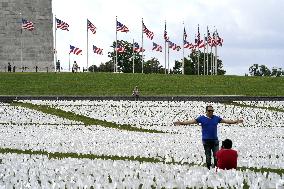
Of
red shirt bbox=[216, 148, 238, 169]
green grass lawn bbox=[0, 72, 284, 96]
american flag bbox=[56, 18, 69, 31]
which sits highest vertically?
american flag bbox=[56, 18, 69, 31]

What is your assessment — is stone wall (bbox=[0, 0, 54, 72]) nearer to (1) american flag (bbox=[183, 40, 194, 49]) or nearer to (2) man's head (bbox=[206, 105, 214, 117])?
(1) american flag (bbox=[183, 40, 194, 49])

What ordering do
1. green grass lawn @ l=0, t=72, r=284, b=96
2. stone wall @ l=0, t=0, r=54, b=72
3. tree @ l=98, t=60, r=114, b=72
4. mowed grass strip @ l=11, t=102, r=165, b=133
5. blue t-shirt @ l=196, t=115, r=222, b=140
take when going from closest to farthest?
blue t-shirt @ l=196, t=115, r=222, b=140 < mowed grass strip @ l=11, t=102, r=165, b=133 < green grass lawn @ l=0, t=72, r=284, b=96 < stone wall @ l=0, t=0, r=54, b=72 < tree @ l=98, t=60, r=114, b=72

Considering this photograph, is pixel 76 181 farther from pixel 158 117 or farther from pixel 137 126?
pixel 158 117

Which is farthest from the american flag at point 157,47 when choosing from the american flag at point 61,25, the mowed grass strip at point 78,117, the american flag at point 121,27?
the mowed grass strip at point 78,117

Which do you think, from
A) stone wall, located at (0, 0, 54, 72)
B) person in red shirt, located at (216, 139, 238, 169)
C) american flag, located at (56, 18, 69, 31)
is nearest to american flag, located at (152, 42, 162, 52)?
stone wall, located at (0, 0, 54, 72)

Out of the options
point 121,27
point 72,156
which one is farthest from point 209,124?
point 121,27

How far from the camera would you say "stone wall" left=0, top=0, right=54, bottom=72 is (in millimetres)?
104875

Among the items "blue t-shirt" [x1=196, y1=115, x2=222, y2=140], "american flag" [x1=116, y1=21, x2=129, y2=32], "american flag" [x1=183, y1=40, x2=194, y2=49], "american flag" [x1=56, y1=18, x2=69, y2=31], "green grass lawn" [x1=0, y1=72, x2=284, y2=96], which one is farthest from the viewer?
"american flag" [x1=183, y1=40, x2=194, y2=49]

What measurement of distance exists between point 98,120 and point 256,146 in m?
20.9

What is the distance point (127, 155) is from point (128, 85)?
5962 centimetres

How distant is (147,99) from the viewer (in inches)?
2485

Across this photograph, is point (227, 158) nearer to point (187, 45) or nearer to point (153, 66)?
point (187, 45)

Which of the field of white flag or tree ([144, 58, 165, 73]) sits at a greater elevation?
tree ([144, 58, 165, 73])

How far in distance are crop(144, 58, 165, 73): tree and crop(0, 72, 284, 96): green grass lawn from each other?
87839mm
